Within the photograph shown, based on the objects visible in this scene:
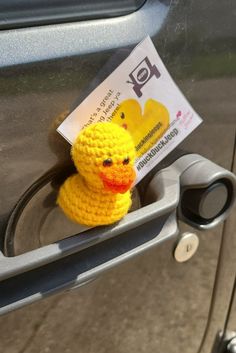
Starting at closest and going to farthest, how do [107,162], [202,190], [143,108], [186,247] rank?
[107,162], [143,108], [202,190], [186,247]

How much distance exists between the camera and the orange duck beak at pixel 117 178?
0.72 m

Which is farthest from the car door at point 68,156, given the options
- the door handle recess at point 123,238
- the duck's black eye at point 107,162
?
the duck's black eye at point 107,162

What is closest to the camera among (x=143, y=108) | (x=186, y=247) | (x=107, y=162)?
(x=107, y=162)

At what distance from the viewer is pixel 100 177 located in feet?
2.38

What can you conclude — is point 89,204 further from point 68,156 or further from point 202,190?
point 202,190

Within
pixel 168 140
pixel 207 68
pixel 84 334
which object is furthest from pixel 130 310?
pixel 207 68

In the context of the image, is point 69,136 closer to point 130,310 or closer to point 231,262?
point 130,310

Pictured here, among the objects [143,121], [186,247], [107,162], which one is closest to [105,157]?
[107,162]

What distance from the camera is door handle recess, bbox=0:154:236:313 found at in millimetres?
750

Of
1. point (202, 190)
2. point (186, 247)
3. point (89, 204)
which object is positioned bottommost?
point (186, 247)

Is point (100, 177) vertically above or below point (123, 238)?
above

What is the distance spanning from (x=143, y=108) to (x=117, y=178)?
0.52ft

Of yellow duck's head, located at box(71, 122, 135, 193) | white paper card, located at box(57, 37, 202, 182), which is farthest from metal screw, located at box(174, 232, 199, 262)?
yellow duck's head, located at box(71, 122, 135, 193)

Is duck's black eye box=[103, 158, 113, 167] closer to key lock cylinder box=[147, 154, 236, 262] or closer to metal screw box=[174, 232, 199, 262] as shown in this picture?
key lock cylinder box=[147, 154, 236, 262]
